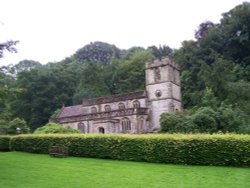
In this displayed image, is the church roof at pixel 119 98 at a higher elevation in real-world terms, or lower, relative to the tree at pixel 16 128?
higher

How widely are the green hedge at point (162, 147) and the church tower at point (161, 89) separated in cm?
2174

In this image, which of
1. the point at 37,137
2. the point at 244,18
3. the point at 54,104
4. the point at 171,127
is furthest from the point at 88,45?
the point at 37,137

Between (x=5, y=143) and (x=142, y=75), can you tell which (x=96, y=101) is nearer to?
(x=142, y=75)

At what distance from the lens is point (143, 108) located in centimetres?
4703

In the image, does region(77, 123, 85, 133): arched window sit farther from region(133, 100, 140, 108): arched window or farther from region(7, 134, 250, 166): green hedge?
region(7, 134, 250, 166): green hedge

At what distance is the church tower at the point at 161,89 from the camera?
47.6 metres

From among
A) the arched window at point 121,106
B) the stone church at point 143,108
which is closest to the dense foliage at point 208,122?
the stone church at point 143,108

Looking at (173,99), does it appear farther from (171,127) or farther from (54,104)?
(54,104)

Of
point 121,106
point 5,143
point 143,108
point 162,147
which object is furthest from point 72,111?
point 162,147

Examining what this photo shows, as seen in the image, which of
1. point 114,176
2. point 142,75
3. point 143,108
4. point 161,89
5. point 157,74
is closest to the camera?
point 114,176

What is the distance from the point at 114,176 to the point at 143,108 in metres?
30.4

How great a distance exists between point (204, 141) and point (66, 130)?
17.0 m

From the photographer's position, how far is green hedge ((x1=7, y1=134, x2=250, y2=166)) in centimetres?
2089

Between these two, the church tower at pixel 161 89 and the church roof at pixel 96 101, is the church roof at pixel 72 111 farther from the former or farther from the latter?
the church tower at pixel 161 89
